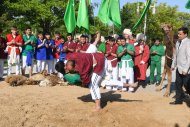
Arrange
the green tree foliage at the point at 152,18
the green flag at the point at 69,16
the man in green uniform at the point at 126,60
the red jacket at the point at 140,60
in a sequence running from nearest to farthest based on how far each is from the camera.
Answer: the man in green uniform at the point at 126,60 → the red jacket at the point at 140,60 → the green flag at the point at 69,16 → the green tree foliage at the point at 152,18

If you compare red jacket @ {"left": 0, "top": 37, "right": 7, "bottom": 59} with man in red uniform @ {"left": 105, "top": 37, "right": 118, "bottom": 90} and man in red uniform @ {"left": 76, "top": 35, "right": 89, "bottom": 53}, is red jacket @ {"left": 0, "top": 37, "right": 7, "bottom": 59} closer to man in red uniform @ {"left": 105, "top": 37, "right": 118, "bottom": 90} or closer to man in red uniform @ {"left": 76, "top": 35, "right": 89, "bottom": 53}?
man in red uniform @ {"left": 76, "top": 35, "right": 89, "bottom": 53}

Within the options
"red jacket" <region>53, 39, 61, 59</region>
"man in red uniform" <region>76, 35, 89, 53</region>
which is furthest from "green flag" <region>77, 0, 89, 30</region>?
"red jacket" <region>53, 39, 61, 59</region>

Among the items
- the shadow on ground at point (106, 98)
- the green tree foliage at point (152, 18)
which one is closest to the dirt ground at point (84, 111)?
the shadow on ground at point (106, 98)

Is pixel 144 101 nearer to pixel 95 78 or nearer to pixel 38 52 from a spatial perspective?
pixel 95 78

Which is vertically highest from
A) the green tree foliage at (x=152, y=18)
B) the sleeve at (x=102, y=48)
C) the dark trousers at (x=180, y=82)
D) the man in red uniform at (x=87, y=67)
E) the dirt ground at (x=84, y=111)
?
the green tree foliage at (x=152, y=18)

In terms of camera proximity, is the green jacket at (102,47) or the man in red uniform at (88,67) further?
the green jacket at (102,47)

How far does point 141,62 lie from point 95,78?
4.27 meters

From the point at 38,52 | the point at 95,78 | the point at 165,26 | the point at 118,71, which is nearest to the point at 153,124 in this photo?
the point at 95,78

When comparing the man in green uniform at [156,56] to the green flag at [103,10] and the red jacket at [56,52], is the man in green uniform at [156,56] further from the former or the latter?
the red jacket at [56,52]

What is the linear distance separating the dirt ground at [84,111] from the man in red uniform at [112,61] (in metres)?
1.90

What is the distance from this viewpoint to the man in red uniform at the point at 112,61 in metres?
11.5

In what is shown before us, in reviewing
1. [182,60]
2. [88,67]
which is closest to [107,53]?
[182,60]

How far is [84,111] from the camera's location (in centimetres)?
791

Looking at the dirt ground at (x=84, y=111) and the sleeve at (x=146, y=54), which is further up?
the sleeve at (x=146, y=54)
